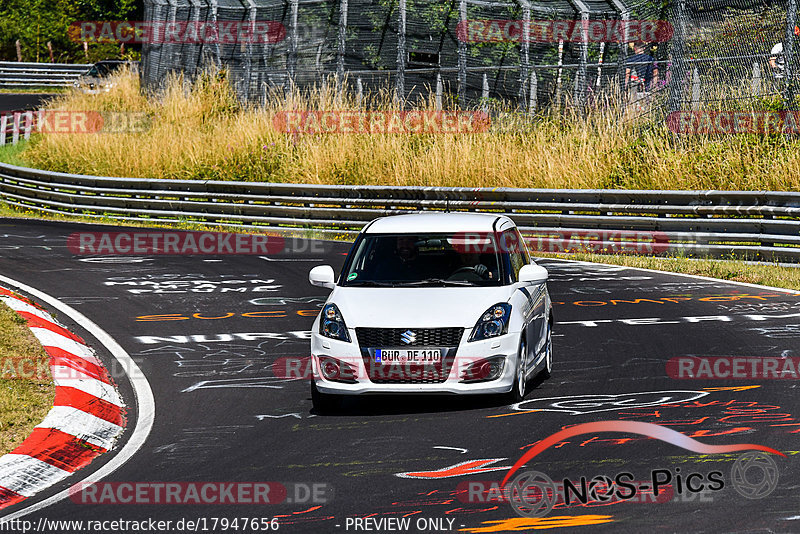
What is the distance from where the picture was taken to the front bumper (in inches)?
344

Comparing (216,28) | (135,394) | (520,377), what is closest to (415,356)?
(520,377)

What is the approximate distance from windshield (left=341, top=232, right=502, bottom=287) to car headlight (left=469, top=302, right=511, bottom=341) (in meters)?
0.52

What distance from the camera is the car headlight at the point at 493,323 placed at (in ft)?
29.0

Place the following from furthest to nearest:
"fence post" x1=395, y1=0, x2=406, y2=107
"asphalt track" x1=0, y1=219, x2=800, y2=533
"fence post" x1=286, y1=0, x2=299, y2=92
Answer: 1. "fence post" x1=286, y1=0, x2=299, y2=92
2. "fence post" x1=395, y1=0, x2=406, y2=107
3. "asphalt track" x1=0, y1=219, x2=800, y2=533

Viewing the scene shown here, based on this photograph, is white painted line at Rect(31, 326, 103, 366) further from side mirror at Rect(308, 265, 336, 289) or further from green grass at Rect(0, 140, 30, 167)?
green grass at Rect(0, 140, 30, 167)

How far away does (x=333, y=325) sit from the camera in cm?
905

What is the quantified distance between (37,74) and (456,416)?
199 feet

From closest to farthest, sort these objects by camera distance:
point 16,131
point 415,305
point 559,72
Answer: point 415,305 < point 559,72 < point 16,131

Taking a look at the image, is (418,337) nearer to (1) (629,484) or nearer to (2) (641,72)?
(1) (629,484)

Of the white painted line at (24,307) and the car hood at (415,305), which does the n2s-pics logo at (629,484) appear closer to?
the car hood at (415,305)

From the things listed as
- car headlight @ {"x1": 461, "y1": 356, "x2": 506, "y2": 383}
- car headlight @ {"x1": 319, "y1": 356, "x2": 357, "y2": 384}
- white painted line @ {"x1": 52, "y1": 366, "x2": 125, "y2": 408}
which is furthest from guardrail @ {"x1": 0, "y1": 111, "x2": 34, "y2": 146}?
car headlight @ {"x1": 461, "y1": 356, "x2": 506, "y2": 383}

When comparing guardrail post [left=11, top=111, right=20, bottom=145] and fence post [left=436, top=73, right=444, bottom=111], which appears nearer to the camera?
fence post [left=436, top=73, right=444, bottom=111]

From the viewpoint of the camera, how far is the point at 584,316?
1334 cm

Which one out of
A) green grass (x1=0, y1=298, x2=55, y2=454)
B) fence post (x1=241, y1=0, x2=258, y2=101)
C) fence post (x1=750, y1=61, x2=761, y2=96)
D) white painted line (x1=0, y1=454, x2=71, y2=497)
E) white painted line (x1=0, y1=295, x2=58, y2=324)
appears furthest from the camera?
fence post (x1=241, y1=0, x2=258, y2=101)
